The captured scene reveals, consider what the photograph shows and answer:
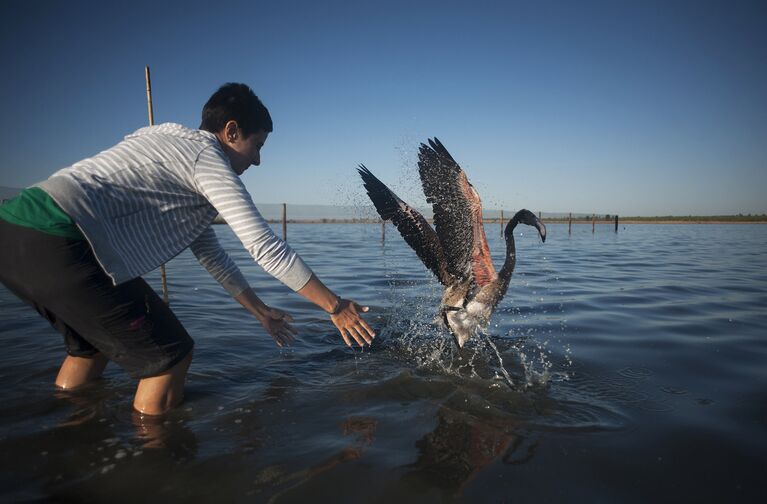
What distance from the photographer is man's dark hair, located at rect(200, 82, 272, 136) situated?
2.41 meters

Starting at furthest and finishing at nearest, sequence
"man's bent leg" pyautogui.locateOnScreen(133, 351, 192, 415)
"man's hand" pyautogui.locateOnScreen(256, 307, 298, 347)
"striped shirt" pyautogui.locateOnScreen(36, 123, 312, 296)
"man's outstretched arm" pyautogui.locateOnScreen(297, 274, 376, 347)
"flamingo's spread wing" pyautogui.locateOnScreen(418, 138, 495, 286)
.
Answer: "flamingo's spread wing" pyautogui.locateOnScreen(418, 138, 495, 286)
"man's hand" pyautogui.locateOnScreen(256, 307, 298, 347)
"man's bent leg" pyautogui.locateOnScreen(133, 351, 192, 415)
"man's outstretched arm" pyautogui.locateOnScreen(297, 274, 376, 347)
"striped shirt" pyautogui.locateOnScreen(36, 123, 312, 296)

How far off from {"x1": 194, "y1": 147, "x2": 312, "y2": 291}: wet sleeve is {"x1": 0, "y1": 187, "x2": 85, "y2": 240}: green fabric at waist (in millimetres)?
619

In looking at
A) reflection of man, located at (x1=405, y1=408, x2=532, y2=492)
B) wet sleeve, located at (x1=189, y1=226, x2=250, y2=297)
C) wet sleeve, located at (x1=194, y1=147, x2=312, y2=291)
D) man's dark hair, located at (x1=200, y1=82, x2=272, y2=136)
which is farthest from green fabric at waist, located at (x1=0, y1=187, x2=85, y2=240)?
reflection of man, located at (x1=405, y1=408, x2=532, y2=492)

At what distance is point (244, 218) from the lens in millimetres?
2154

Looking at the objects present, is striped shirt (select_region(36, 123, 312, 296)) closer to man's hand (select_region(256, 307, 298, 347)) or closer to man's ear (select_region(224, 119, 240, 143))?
man's ear (select_region(224, 119, 240, 143))

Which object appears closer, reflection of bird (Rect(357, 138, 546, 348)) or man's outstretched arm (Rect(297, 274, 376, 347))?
man's outstretched arm (Rect(297, 274, 376, 347))

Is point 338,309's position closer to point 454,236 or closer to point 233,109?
point 233,109

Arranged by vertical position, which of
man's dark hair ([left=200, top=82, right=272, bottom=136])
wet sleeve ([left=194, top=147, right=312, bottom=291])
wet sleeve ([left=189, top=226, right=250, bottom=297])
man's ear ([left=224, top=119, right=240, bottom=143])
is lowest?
wet sleeve ([left=189, top=226, right=250, bottom=297])

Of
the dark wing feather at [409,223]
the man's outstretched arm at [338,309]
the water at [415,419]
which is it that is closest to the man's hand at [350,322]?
the man's outstretched arm at [338,309]

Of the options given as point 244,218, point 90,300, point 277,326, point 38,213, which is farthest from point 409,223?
point 38,213

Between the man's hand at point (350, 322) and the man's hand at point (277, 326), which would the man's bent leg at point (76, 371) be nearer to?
the man's hand at point (277, 326)

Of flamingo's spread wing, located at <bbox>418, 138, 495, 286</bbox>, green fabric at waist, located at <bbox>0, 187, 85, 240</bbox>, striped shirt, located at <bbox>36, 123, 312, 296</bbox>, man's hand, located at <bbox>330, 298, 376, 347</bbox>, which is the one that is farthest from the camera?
flamingo's spread wing, located at <bbox>418, 138, 495, 286</bbox>

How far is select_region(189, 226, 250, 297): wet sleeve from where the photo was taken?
2.97 metres

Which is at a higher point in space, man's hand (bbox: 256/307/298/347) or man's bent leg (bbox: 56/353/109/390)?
man's hand (bbox: 256/307/298/347)
